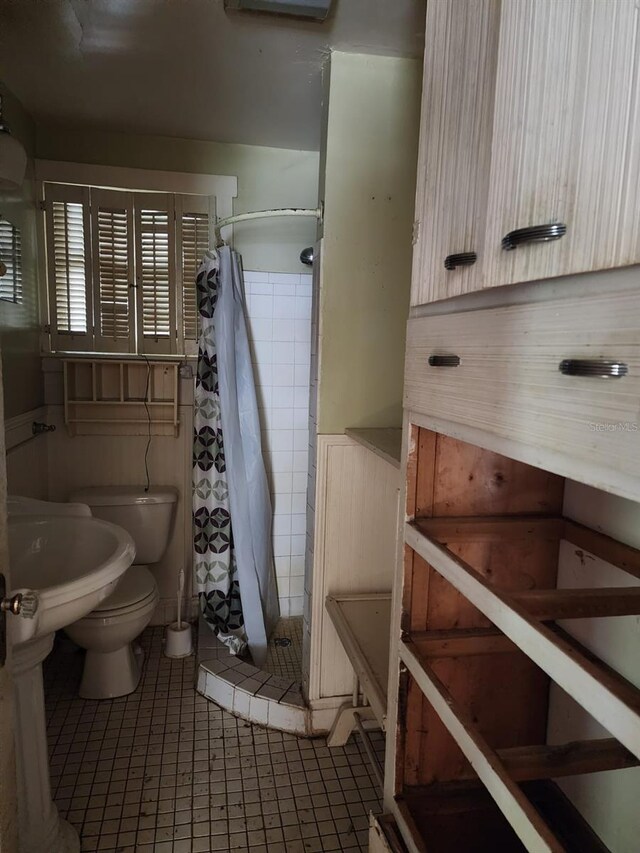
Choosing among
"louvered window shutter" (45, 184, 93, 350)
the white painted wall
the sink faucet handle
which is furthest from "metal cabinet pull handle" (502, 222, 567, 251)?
"louvered window shutter" (45, 184, 93, 350)

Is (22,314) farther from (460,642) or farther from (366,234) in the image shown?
(460,642)

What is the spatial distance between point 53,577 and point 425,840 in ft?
3.76

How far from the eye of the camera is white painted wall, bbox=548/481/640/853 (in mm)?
985

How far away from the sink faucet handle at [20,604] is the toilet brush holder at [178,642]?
5.85 feet

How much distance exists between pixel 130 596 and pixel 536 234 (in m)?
2.09

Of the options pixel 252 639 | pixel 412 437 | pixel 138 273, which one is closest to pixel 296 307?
pixel 138 273

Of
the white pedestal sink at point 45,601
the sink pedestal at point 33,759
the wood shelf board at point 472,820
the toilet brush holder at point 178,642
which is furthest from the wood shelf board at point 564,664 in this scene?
the toilet brush holder at point 178,642

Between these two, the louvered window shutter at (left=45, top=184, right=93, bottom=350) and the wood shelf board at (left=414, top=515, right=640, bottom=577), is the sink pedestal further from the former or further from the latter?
the louvered window shutter at (left=45, top=184, right=93, bottom=350)

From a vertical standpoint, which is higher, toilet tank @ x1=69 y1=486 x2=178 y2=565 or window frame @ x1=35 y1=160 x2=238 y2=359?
window frame @ x1=35 y1=160 x2=238 y2=359

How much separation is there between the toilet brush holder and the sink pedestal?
3.21 ft

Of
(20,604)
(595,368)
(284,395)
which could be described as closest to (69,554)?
(20,604)

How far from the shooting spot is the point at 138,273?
255 cm

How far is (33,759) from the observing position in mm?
1472

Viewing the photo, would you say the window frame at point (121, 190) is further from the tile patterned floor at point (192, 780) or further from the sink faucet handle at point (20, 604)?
the sink faucet handle at point (20, 604)
